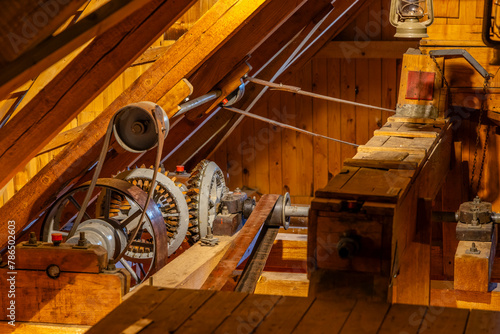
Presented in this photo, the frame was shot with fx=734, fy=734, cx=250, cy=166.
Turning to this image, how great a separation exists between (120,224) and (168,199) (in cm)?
36

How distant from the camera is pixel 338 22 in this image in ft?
19.3

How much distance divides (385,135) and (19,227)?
74.7 inches

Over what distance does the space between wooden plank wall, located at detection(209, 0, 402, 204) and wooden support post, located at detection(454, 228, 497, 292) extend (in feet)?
11.3

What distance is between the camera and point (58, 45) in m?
1.29

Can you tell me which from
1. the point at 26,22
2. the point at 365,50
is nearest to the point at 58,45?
the point at 26,22

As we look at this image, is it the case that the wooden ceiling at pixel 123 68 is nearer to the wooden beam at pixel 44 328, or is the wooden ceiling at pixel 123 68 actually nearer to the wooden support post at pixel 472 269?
the wooden beam at pixel 44 328

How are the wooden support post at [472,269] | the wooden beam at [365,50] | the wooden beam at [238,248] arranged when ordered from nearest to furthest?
the wooden support post at [472,269]
the wooden beam at [238,248]
the wooden beam at [365,50]

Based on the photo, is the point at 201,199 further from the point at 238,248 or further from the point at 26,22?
the point at 26,22

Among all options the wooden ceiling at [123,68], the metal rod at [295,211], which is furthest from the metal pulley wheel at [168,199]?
the metal rod at [295,211]

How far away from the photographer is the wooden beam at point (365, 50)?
6.19 m

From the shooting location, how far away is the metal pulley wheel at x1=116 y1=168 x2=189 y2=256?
12.4 feet

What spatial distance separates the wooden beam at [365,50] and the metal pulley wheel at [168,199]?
113 inches

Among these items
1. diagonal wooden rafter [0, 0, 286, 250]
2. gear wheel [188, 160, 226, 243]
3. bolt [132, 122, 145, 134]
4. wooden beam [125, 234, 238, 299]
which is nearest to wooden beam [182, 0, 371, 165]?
gear wheel [188, 160, 226, 243]

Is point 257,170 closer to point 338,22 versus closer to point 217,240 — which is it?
point 338,22
